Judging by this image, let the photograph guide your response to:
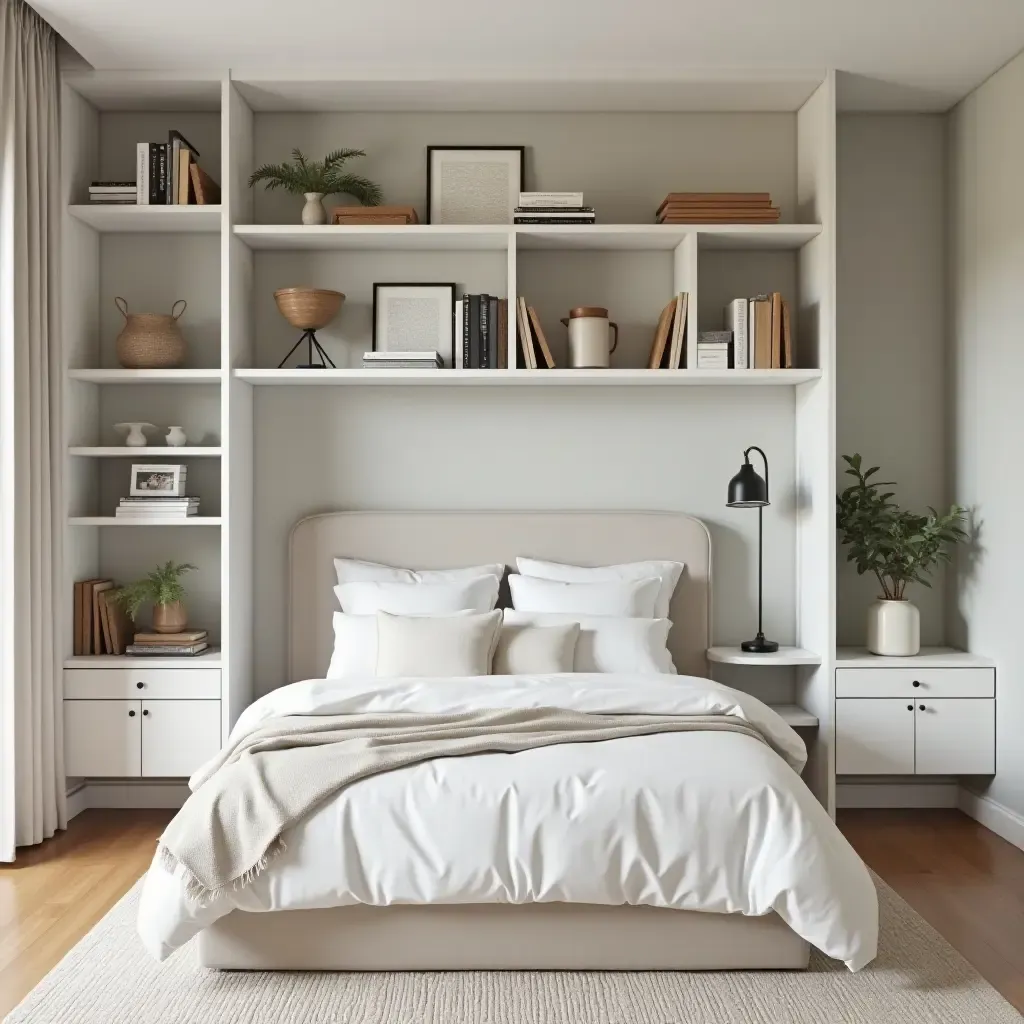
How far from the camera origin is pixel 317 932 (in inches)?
107

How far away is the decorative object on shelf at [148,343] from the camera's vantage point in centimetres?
411

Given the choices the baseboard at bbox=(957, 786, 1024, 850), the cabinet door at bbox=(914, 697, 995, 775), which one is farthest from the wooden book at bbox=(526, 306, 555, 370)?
the baseboard at bbox=(957, 786, 1024, 850)

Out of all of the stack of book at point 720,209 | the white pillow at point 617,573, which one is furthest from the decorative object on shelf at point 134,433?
the stack of book at point 720,209

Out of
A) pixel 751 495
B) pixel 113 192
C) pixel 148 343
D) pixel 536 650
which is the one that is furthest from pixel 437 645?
pixel 113 192

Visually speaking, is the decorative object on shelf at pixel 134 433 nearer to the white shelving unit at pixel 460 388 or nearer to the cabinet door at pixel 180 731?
the white shelving unit at pixel 460 388

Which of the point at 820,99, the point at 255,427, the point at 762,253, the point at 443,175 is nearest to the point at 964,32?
the point at 820,99

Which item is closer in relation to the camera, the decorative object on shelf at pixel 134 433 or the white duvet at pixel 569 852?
the white duvet at pixel 569 852

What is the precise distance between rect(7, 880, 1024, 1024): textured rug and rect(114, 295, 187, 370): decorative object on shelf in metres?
2.17

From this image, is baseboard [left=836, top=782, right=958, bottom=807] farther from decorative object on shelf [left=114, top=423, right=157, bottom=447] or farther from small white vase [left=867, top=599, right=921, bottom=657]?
decorative object on shelf [left=114, top=423, right=157, bottom=447]

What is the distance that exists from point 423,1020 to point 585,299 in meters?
2.81

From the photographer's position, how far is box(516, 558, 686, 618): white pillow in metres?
4.19

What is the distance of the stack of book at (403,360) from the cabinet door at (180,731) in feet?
4.59

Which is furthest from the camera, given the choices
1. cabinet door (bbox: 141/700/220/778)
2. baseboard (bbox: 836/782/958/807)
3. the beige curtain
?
baseboard (bbox: 836/782/958/807)

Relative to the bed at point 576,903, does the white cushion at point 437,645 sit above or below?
above
